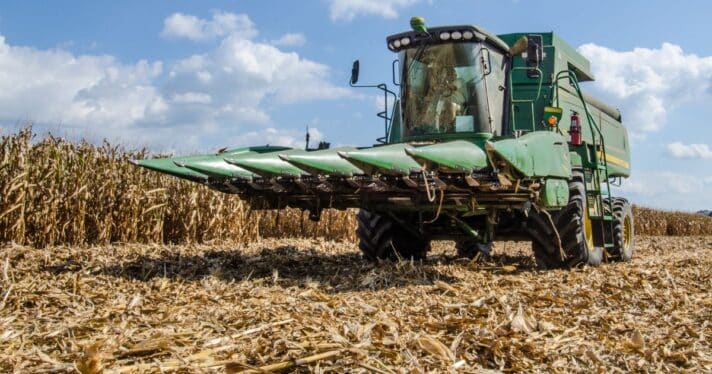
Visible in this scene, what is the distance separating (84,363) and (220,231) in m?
9.59

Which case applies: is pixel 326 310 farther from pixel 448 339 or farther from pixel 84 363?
pixel 84 363

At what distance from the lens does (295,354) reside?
380 centimetres

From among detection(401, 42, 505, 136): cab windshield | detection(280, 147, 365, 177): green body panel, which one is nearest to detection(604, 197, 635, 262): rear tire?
detection(401, 42, 505, 136): cab windshield

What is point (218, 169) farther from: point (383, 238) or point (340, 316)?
point (340, 316)

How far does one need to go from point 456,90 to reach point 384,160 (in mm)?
2047

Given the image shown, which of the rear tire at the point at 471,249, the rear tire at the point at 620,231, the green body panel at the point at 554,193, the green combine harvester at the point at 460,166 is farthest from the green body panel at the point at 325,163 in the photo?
the rear tire at the point at 471,249

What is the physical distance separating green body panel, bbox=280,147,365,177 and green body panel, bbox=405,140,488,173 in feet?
2.06

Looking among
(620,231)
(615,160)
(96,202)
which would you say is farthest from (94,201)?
(615,160)

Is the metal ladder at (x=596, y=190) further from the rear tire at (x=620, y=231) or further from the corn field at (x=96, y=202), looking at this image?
the corn field at (x=96, y=202)

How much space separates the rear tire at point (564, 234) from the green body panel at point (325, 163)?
7.62 ft

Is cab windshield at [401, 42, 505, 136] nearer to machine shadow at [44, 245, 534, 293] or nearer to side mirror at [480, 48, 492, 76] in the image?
side mirror at [480, 48, 492, 76]

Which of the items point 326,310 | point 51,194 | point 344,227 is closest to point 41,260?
point 51,194

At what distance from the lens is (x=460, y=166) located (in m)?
6.20

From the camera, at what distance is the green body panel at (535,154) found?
626cm
